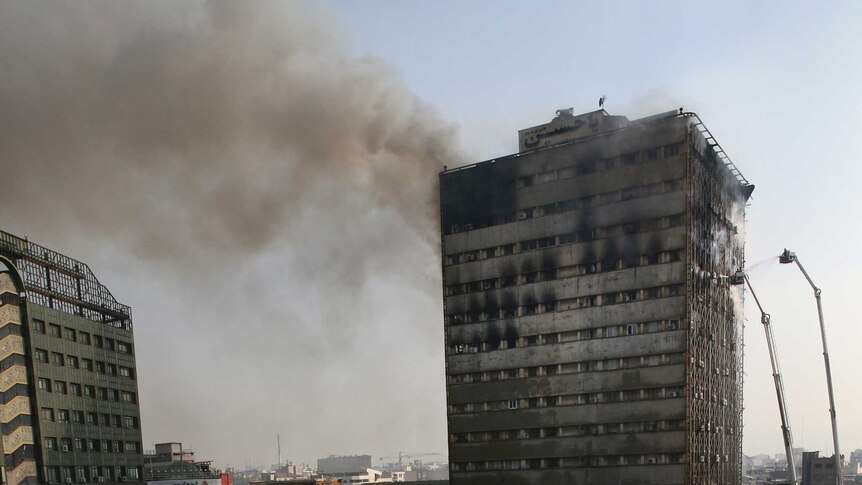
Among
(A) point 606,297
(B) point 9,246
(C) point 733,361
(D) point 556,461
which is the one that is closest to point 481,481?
(D) point 556,461

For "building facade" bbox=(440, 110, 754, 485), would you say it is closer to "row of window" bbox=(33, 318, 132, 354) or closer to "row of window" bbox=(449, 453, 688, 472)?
"row of window" bbox=(449, 453, 688, 472)

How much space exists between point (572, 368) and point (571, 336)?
3160 mm

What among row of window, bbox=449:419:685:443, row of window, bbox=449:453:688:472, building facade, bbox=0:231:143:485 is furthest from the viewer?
row of window, bbox=449:419:685:443

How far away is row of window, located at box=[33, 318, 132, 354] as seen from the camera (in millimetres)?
77812

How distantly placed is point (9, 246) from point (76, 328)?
489 inches

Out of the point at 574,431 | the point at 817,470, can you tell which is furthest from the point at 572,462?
the point at 817,470

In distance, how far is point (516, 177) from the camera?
289ft

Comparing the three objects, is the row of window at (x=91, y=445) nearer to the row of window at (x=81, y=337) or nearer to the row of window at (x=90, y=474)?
the row of window at (x=90, y=474)

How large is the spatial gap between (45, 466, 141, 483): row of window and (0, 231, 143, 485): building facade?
10 cm

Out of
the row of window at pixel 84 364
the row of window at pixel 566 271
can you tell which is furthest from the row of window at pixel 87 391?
the row of window at pixel 566 271

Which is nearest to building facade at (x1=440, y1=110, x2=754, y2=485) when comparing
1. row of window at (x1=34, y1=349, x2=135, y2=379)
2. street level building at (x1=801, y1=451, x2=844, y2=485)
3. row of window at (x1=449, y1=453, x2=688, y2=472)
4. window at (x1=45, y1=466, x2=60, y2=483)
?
row of window at (x1=449, y1=453, x2=688, y2=472)

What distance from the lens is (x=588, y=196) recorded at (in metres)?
83.0

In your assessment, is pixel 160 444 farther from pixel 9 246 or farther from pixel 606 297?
pixel 606 297

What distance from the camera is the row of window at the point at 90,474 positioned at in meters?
76.4
